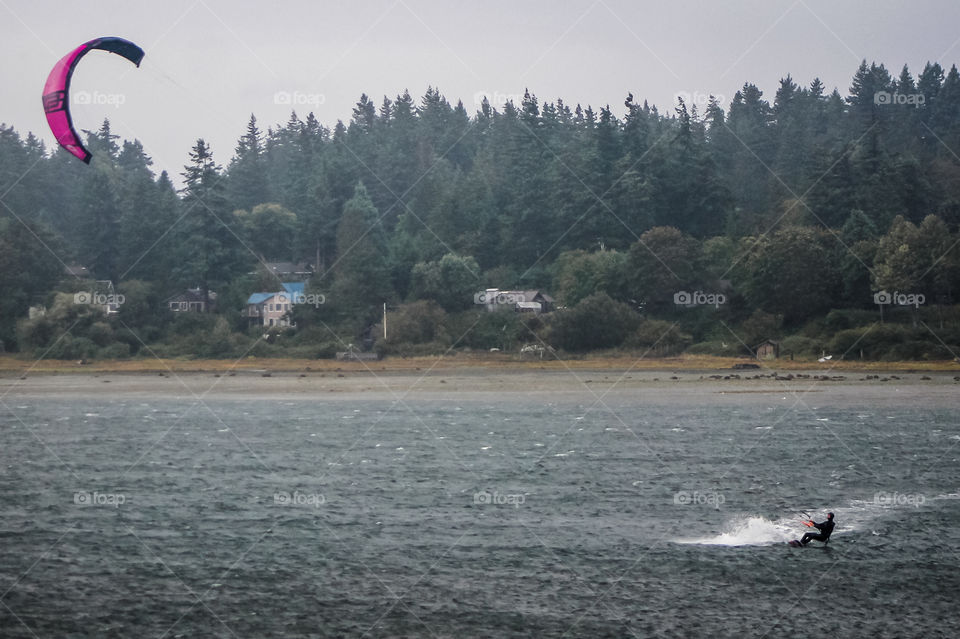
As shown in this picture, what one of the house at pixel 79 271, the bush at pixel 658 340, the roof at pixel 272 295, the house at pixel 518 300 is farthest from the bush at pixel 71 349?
the bush at pixel 658 340

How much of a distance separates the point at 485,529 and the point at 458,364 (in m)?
55.2

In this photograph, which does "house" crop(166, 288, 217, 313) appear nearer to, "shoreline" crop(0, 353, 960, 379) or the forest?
the forest

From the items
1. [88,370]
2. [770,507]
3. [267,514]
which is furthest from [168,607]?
[88,370]

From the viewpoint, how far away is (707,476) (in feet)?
122

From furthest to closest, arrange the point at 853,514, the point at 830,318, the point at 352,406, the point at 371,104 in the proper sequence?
the point at 371,104, the point at 830,318, the point at 352,406, the point at 853,514

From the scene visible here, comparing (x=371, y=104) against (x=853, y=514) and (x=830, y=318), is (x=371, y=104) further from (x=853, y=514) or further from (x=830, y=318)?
(x=853, y=514)

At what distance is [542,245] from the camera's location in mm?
114188

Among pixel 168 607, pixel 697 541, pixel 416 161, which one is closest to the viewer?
pixel 168 607

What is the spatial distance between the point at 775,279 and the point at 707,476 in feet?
177

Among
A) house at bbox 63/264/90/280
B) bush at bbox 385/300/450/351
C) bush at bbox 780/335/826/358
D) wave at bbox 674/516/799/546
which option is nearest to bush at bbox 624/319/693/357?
bush at bbox 780/335/826/358

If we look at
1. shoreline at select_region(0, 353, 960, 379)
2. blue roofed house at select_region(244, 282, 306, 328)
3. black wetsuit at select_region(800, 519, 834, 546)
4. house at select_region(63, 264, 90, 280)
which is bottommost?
black wetsuit at select_region(800, 519, 834, 546)

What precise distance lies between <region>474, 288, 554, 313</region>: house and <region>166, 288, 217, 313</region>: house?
94.5ft

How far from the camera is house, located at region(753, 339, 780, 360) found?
3168 inches

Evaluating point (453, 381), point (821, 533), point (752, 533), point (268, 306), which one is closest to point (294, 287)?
point (268, 306)
